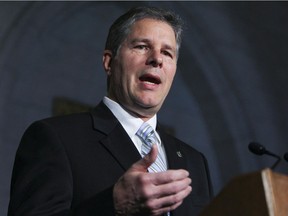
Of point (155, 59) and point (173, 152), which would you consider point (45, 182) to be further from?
point (155, 59)

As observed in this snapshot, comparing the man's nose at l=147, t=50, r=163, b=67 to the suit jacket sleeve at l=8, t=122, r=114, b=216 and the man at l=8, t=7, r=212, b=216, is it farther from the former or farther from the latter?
the suit jacket sleeve at l=8, t=122, r=114, b=216

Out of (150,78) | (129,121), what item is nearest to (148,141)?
(129,121)

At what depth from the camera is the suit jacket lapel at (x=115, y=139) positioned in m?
2.41

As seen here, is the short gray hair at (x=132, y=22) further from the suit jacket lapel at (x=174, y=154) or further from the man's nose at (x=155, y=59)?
the suit jacket lapel at (x=174, y=154)

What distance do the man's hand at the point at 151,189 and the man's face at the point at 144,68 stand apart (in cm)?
77

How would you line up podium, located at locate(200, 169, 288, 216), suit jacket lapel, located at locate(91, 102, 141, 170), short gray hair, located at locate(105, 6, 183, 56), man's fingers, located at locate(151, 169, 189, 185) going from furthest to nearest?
1. short gray hair, located at locate(105, 6, 183, 56)
2. suit jacket lapel, located at locate(91, 102, 141, 170)
3. man's fingers, located at locate(151, 169, 189, 185)
4. podium, located at locate(200, 169, 288, 216)

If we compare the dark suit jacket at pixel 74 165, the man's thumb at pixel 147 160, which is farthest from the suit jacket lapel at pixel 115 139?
the man's thumb at pixel 147 160

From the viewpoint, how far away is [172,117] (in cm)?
661

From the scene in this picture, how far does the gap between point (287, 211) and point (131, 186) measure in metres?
0.44

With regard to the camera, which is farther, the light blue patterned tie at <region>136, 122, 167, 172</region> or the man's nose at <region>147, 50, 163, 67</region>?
the man's nose at <region>147, 50, 163, 67</region>

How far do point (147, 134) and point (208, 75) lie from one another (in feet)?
13.0

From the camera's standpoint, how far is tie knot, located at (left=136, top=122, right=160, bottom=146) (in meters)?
2.58

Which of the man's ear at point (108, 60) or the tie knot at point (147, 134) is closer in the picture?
the tie knot at point (147, 134)

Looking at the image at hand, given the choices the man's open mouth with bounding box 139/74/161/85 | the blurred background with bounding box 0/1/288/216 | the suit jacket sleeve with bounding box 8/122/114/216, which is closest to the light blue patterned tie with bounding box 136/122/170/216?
the man's open mouth with bounding box 139/74/161/85
